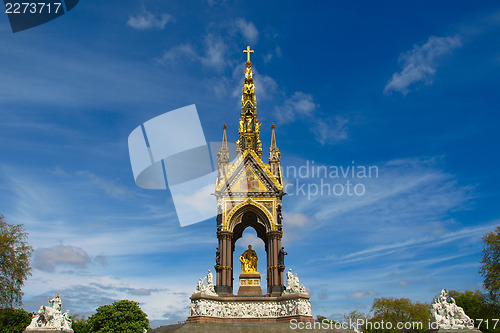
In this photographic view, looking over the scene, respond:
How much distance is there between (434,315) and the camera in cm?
2220

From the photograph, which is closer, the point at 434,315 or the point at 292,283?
the point at 434,315

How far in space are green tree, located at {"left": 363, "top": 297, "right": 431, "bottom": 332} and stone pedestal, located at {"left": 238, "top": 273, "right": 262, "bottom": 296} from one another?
32.4m

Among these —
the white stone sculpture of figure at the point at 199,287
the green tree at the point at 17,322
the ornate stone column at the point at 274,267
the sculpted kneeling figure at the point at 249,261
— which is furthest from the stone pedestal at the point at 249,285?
the green tree at the point at 17,322

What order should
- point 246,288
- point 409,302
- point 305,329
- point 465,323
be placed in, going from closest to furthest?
point 465,323 < point 305,329 < point 246,288 < point 409,302

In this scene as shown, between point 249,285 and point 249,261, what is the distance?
69.7 inches

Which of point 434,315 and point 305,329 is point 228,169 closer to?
point 305,329

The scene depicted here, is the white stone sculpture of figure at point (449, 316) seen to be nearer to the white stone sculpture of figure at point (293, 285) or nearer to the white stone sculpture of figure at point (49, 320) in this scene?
the white stone sculpture of figure at point (293, 285)

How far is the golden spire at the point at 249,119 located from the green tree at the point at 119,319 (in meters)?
31.9

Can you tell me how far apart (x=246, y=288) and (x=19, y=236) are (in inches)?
715

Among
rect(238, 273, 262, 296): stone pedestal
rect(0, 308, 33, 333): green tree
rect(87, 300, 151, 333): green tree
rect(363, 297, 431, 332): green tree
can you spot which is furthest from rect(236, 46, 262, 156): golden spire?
rect(363, 297, 431, 332): green tree

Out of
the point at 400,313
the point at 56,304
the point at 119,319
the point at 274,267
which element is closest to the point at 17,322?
the point at 119,319

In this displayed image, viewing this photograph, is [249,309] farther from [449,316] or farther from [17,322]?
[17,322]

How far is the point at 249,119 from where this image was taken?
33844 mm

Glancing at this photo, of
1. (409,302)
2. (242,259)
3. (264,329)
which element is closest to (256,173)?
(242,259)
